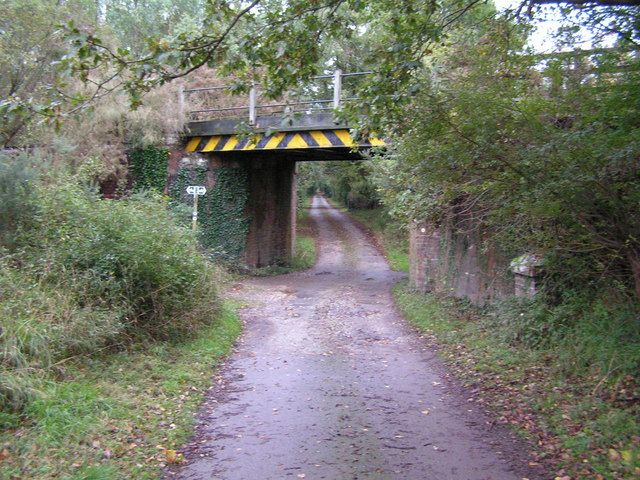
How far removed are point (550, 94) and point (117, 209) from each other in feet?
21.7

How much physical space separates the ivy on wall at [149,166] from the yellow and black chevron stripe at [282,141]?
0.94 metres

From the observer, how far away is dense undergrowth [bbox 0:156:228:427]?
686cm

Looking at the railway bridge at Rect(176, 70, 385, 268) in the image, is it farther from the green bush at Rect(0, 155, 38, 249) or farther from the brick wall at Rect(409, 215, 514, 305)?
Answer: the green bush at Rect(0, 155, 38, 249)

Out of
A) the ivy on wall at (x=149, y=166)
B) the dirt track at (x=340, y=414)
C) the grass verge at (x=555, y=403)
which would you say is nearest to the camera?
the grass verge at (x=555, y=403)

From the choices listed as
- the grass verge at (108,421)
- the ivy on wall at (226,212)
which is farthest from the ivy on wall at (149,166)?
the grass verge at (108,421)

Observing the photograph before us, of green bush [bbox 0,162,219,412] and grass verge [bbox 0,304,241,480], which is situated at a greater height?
green bush [bbox 0,162,219,412]

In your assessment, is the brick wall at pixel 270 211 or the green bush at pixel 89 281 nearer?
the green bush at pixel 89 281

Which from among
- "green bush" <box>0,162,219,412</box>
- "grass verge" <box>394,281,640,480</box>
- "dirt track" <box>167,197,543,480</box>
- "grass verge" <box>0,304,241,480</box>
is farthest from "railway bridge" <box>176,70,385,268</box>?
"grass verge" <box>0,304,241,480</box>

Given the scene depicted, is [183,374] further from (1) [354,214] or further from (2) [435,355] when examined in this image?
(1) [354,214]

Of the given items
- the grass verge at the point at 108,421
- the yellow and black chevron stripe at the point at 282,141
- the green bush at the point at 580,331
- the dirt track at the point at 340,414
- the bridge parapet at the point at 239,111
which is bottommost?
the dirt track at the point at 340,414

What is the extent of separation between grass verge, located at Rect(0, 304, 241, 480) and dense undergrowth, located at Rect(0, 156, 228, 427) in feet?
1.05

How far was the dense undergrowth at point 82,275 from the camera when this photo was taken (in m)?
6.86

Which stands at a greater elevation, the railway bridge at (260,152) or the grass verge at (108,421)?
the railway bridge at (260,152)

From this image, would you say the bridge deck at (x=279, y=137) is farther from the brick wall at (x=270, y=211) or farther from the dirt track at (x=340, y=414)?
the dirt track at (x=340, y=414)
